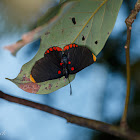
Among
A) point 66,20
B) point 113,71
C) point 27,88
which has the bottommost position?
point 113,71

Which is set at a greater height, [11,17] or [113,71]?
[11,17]

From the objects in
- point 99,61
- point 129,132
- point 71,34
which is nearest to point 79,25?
point 71,34

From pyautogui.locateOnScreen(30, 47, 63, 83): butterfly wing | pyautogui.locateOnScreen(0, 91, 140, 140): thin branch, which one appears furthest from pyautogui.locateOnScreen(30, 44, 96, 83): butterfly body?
pyautogui.locateOnScreen(0, 91, 140, 140): thin branch

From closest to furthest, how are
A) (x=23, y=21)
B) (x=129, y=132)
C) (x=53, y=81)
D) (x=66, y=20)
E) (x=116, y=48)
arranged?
(x=129, y=132), (x=66, y=20), (x=53, y=81), (x=23, y=21), (x=116, y=48)

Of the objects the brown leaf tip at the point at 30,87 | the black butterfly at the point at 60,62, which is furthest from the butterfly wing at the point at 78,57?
the brown leaf tip at the point at 30,87

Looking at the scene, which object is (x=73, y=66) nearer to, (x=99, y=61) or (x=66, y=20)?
(x=66, y=20)

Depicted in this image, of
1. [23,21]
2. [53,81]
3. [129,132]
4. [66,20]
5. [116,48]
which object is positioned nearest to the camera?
[129,132]

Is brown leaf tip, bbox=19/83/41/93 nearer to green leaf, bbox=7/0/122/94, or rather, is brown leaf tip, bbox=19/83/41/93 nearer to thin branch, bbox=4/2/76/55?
green leaf, bbox=7/0/122/94
